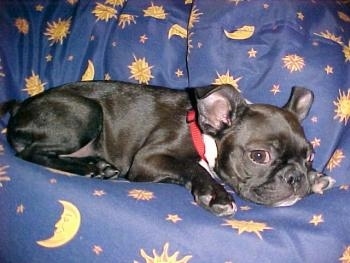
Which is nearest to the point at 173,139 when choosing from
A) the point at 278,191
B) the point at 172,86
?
the point at 172,86

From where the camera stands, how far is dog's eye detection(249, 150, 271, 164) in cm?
304

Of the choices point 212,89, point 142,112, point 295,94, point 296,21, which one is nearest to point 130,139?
point 142,112

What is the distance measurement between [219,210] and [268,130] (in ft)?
1.86

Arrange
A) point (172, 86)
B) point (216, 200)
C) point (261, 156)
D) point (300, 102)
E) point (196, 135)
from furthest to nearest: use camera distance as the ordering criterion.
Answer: point (172, 86) < point (196, 135) < point (300, 102) < point (261, 156) < point (216, 200)

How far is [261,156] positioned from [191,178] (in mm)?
455

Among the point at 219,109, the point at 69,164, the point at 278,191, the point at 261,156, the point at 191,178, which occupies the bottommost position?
the point at 69,164

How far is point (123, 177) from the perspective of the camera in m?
3.72

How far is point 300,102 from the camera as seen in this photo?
3.33 m

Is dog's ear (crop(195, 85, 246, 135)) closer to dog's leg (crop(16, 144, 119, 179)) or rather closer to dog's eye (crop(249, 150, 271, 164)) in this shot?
dog's eye (crop(249, 150, 271, 164))

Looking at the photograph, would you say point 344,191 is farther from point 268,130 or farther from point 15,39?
point 15,39

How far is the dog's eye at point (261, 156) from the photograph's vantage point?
9.96 feet

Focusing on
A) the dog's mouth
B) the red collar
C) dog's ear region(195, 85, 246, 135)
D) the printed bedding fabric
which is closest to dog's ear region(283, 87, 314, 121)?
the printed bedding fabric

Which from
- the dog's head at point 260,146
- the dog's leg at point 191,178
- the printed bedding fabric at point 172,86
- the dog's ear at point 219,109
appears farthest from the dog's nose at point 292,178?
the dog's ear at point 219,109

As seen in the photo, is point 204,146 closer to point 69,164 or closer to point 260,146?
point 260,146
